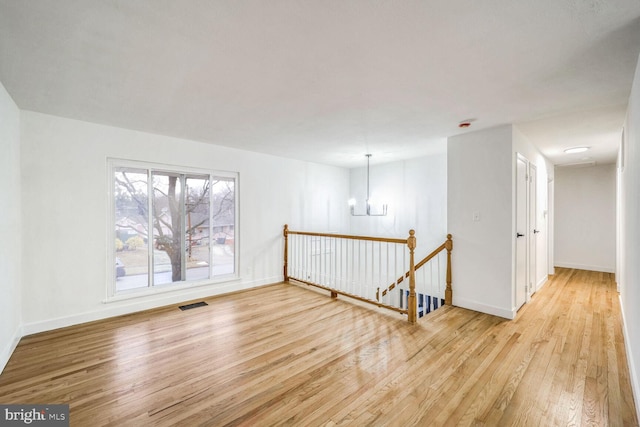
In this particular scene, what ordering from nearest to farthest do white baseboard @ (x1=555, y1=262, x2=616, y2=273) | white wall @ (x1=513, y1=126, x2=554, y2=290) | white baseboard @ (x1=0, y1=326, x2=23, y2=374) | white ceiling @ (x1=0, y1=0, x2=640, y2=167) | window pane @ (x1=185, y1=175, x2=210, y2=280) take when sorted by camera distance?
white ceiling @ (x1=0, y1=0, x2=640, y2=167) → white baseboard @ (x1=0, y1=326, x2=23, y2=374) → white wall @ (x1=513, y1=126, x2=554, y2=290) → window pane @ (x1=185, y1=175, x2=210, y2=280) → white baseboard @ (x1=555, y1=262, x2=616, y2=273)

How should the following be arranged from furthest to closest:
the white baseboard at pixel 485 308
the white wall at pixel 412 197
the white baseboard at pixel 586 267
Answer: the white baseboard at pixel 586 267 → the white wall at pixel 412 197 → the white baseboard at pixel 485 308

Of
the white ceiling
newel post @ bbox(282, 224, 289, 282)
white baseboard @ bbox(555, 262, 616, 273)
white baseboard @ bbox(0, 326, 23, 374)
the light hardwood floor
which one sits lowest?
the light hardwood floor

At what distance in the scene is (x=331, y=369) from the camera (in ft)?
7.68

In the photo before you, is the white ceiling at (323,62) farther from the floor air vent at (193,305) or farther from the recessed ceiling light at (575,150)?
the floor air vent at (193,305)

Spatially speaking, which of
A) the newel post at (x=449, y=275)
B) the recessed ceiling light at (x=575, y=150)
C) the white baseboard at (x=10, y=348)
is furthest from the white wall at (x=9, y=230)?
the recessed ceiling light at (x=575, y=150)

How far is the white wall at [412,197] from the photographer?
17.3 ft

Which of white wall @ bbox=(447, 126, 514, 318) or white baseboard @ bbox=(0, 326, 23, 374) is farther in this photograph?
white wall @ bbox=(447, 126, 514, 318)

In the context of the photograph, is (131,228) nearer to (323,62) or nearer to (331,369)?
(331,369)

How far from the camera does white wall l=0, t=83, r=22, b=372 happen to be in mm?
2406

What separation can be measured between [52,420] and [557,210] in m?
8.94

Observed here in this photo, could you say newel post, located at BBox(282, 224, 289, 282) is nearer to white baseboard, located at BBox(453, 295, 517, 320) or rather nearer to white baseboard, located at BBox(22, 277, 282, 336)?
white baseboard, located at BBox(22, 277, 282, 336)

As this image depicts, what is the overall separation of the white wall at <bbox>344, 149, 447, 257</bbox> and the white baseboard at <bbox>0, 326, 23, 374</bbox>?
562 cm

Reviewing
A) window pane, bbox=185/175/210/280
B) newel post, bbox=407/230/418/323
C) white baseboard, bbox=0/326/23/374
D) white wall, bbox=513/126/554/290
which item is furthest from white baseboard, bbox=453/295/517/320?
white baseboard, bbox=0/326/23/374

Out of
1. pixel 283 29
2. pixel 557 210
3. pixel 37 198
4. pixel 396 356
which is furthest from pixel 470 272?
pixel 37 198
